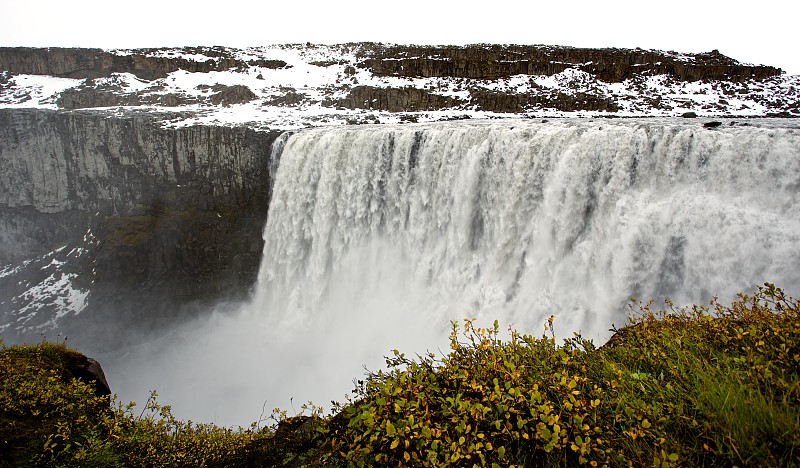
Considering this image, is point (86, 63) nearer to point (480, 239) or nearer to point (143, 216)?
point (143, 216)

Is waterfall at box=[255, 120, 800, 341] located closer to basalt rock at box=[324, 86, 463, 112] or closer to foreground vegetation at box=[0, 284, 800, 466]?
foreground vegetation at box=[0, 284, 800, 466]

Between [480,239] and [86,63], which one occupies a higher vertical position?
[86,63]

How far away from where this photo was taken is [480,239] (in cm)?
1447

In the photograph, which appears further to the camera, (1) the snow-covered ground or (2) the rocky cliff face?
(1) the snow-covered ground

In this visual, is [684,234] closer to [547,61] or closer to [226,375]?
[226,375]

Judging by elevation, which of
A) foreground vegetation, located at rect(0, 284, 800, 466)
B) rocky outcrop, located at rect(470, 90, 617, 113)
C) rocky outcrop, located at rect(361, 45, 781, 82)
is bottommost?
foreground vegetation, located at rect(0, 284, 800, 466)

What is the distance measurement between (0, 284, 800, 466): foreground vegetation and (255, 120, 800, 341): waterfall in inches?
247

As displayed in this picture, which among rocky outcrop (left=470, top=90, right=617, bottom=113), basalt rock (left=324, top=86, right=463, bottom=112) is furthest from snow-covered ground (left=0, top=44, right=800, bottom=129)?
basalt rock (left=324, top=86, right=463, bottom=112)

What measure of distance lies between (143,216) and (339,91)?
20851 millimetres

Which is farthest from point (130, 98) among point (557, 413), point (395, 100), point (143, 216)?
point (557, 413)

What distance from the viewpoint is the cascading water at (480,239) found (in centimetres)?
948

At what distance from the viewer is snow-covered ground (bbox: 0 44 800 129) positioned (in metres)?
27.8

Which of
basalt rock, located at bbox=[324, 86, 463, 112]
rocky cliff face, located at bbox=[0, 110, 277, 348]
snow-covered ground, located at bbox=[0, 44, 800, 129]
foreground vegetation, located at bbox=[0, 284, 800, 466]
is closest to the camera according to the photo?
foreground vegetation, located at bbox=[0, 284, 800, 466]

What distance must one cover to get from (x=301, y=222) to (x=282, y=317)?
16.2 feet
